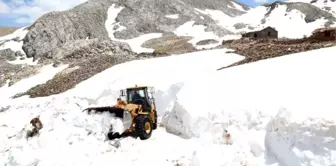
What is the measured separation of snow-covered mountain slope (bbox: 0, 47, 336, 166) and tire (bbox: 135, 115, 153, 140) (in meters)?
0.33

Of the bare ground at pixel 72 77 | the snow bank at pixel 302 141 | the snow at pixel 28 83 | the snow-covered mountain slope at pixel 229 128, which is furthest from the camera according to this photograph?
the snow at pixel 28 83

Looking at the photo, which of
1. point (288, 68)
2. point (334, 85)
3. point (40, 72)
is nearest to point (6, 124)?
point (288, 68)

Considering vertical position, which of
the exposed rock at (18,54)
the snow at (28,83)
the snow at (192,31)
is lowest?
the snow at (28,83)

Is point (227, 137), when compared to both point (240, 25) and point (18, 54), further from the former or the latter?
point (240, 25)

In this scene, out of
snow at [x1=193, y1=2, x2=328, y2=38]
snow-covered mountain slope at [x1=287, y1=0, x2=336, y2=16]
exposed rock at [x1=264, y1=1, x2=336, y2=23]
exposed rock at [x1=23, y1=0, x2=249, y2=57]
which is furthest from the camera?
snow-covered mountain slope at [x1=287, y1=0, x2=336, y2=16]

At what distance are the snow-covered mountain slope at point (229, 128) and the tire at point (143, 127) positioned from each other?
329 mm

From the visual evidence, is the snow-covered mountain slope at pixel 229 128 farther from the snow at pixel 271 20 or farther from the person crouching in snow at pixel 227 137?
the snow at pixel 271 20

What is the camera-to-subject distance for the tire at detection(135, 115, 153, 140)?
1546 cm

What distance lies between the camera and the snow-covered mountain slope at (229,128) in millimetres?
11148

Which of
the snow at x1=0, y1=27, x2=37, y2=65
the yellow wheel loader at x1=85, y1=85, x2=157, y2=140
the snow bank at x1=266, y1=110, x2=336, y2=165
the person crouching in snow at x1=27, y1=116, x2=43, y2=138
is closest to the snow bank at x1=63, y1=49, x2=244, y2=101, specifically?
the yellow wheel loader at x1=85, y1=85, x2=157, y2=140

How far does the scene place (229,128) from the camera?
1362 cm

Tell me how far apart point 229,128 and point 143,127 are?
12.0ft

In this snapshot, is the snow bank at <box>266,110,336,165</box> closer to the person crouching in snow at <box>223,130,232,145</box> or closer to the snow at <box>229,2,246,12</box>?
the person crouching in snow at <box>223,130,232,145</box>

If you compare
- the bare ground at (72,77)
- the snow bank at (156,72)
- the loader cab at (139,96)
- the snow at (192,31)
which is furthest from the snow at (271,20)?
the loader cab at (139,96)
